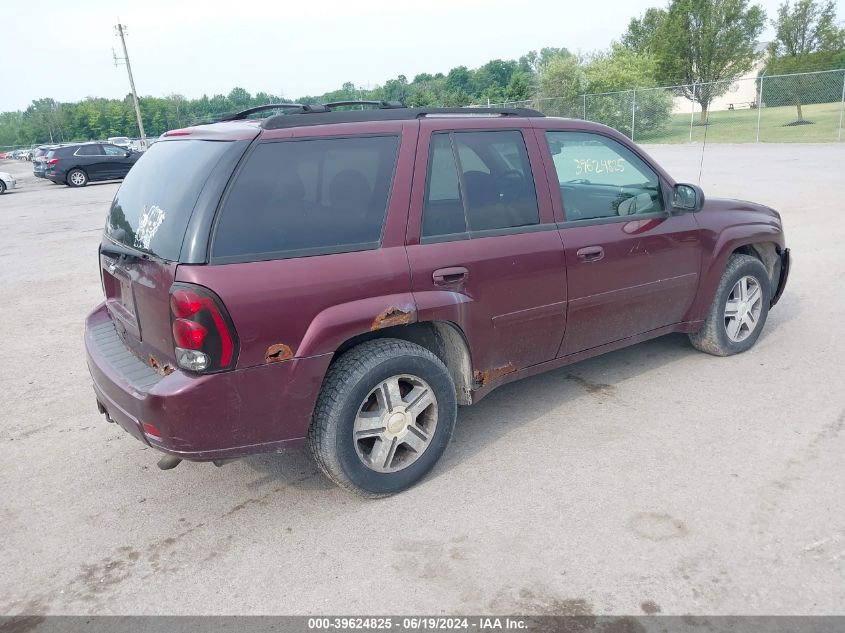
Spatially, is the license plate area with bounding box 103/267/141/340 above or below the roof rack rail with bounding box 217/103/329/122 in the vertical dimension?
below

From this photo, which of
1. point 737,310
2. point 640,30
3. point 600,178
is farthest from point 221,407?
point 640,30

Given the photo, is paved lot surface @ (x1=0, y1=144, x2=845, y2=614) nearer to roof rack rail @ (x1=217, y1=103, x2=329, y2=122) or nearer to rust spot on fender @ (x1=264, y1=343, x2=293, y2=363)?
rust spot on fender @ (x1=264, y1=343, x2=293, y2=363)

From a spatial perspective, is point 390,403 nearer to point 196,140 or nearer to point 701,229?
point 196,140

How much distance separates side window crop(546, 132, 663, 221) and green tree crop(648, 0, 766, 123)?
37149 millimetres

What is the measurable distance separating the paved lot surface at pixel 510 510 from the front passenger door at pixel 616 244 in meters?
0.54

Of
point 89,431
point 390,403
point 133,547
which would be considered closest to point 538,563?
point 390,403

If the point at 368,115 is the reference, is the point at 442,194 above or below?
below

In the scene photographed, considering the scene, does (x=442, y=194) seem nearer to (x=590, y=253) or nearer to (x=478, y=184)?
(x=478, y=184)

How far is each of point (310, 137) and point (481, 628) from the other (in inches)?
89.4

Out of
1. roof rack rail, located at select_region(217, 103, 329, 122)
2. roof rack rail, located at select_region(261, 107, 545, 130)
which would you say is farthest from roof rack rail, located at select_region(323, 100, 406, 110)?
roof rack rail, located at select_region(217, 103, 329, 122)

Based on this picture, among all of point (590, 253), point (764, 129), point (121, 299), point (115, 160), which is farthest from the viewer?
point (764, 129)

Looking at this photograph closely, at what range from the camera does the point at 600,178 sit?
15.0ft

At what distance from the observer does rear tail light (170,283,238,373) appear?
295cm

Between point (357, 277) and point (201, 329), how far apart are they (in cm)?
74
